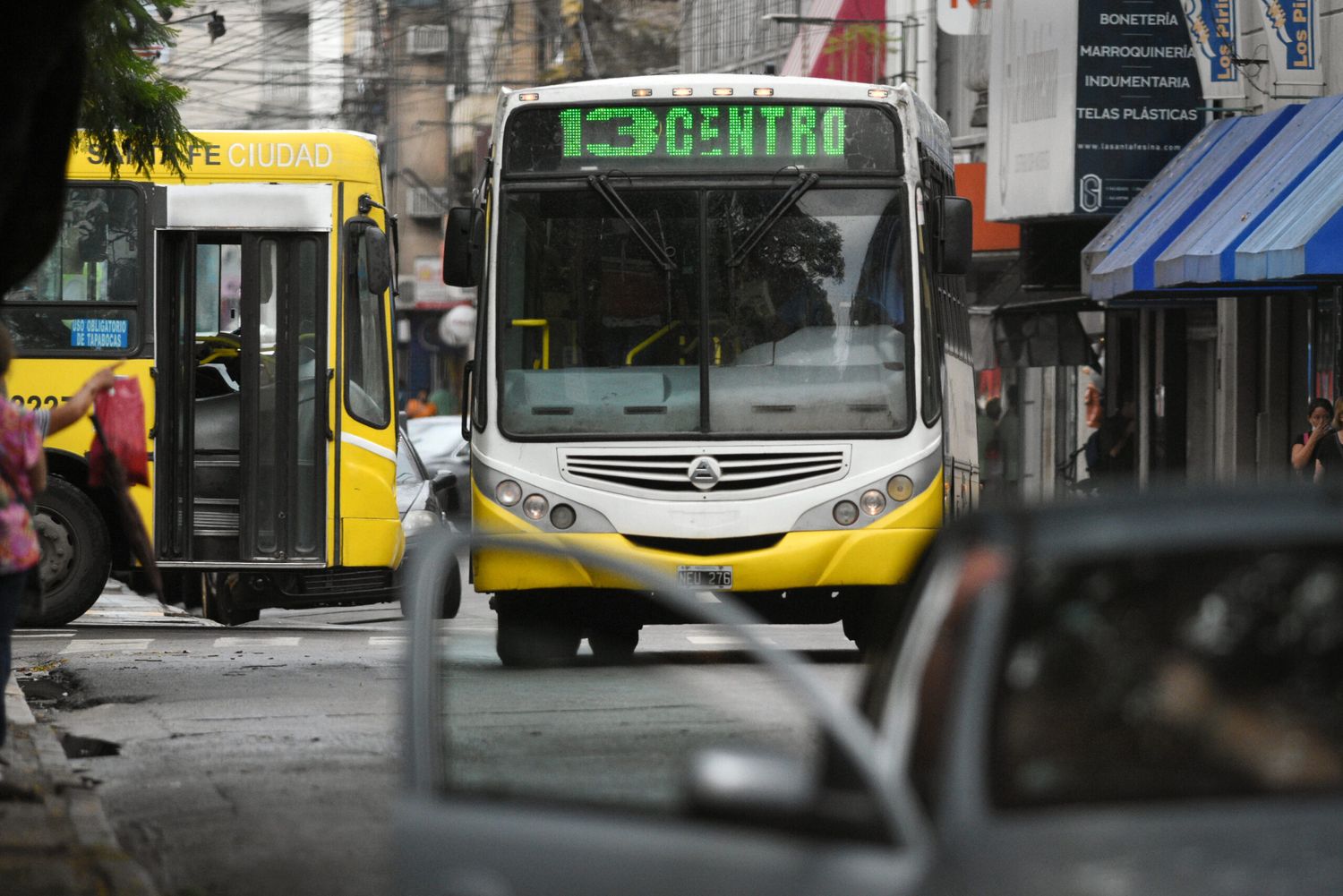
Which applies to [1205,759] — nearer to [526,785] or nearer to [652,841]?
[652,841]

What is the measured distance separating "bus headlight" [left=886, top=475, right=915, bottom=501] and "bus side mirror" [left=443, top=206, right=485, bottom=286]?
248 centimetres

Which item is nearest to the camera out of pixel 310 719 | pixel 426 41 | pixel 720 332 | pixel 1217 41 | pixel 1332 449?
pixel 310 719

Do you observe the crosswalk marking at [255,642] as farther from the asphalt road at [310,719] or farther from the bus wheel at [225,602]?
the bus wheel at [225,602]

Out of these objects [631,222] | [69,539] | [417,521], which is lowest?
[417,521]

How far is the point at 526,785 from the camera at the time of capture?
412cm

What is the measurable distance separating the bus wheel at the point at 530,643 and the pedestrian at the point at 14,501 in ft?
12.7

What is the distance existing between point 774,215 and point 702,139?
1.96ft

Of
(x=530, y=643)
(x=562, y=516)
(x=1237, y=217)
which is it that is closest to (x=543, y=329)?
(x=562, y=516)

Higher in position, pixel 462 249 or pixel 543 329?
pixel 462 249

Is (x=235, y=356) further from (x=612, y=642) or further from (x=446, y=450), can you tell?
(x=446, y=450)

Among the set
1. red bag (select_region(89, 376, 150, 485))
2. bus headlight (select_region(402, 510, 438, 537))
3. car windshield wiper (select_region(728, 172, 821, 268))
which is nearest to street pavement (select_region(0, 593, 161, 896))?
red bag (select_region(89, 376, 150, 485))

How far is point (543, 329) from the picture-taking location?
12852 mm

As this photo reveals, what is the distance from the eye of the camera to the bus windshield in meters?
12.8

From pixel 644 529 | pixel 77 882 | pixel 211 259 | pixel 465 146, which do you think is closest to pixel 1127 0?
pixel 211 259
